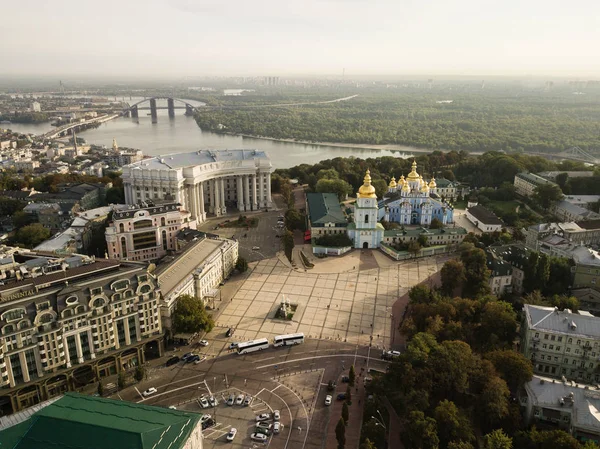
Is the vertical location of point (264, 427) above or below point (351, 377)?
below

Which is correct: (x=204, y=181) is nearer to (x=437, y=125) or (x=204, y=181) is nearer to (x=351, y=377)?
(x=351, y=377)

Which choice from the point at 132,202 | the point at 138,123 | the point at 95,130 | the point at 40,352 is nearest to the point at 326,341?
the point at 40,352

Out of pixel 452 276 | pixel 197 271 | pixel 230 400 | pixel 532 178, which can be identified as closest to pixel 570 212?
pixel 532 178

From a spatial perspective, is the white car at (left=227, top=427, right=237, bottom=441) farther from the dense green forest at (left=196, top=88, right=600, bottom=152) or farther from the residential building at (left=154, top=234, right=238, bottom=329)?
the dense green forest at (left=196, top=88, right=600, bottom=152)

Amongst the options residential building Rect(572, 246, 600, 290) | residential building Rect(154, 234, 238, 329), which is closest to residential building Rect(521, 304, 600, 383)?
residential building Rect(572, 246, 600, 290)

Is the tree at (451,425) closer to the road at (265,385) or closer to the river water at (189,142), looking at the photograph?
the road at (265,385)

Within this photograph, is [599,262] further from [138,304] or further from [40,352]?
[40,352]
